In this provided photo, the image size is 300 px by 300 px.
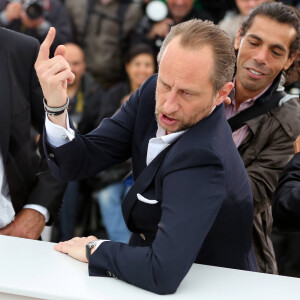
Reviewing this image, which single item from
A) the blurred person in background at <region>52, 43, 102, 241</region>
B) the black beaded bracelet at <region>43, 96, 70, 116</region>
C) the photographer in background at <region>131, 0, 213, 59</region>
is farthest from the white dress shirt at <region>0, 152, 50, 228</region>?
the photographer in background at <region>131, 0, 213, 59</region>

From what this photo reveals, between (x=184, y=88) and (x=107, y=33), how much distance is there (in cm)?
321

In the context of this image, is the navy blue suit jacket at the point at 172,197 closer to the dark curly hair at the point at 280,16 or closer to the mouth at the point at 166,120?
A: the mouth at the point at 166,120

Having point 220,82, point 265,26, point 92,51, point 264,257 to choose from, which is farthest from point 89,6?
point 220,82

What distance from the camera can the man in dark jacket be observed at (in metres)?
2.38

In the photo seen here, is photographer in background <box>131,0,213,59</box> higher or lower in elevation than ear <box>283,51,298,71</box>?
lower

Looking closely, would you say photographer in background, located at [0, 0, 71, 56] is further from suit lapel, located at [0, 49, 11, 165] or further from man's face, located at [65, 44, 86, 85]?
suit lapel, located at [0, 49, 11, 165]

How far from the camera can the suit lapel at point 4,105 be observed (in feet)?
6.97

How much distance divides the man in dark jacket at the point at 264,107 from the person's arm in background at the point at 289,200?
18 centimetres

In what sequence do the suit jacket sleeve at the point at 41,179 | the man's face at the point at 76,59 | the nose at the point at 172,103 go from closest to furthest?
the nose at the point at 172,103
the suit jacket sleeve at the point at 41,179
the man's face at the point at 76,59

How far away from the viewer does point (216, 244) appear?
185cm

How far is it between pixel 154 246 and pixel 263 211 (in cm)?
94

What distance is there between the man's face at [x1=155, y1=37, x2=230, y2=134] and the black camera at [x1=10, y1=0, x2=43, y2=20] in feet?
10.3

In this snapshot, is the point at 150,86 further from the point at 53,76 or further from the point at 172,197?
the point at 172,197

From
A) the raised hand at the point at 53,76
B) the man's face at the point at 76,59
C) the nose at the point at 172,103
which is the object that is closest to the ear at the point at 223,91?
the nose at the point at 172,103
